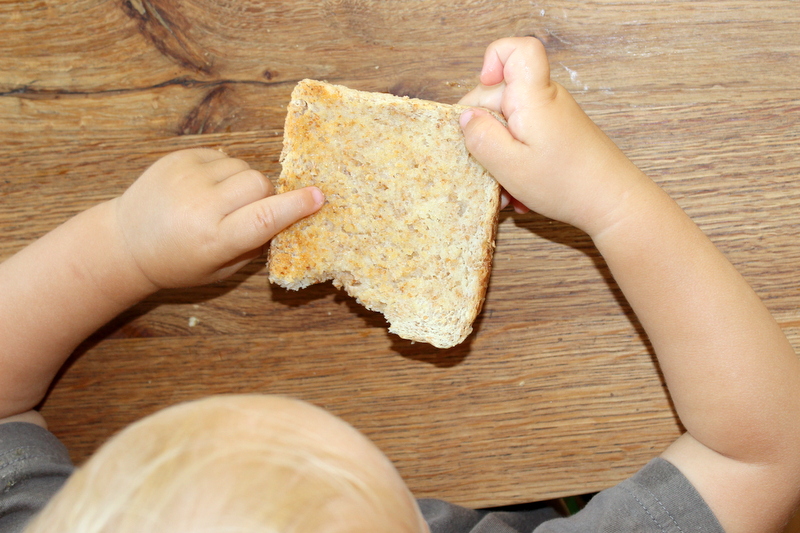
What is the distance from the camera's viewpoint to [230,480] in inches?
16.6

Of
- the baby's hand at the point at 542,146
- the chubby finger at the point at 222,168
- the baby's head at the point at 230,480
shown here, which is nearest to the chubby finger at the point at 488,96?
the baby's hand at the point at 542,146

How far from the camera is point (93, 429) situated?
2.77 feet

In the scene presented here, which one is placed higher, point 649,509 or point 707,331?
point 707,331

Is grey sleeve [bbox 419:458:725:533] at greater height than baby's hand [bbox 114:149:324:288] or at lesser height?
lesser

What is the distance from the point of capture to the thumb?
0.65m

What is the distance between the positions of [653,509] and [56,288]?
2.69 feet

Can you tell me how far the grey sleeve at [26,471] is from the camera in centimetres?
65

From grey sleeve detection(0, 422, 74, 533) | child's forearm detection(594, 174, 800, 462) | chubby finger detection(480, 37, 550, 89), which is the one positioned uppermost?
chubby finger detection(480, 37, 550, 89)

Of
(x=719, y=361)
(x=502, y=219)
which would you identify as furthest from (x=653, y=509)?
(x=502, y=219)

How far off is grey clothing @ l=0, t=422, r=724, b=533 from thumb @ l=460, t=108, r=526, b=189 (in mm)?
424

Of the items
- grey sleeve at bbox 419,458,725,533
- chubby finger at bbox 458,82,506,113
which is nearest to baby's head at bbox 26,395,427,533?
grey sleeve at bbox 419,458,725,533

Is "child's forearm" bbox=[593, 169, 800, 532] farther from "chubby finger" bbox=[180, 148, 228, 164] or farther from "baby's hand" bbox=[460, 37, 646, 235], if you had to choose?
"chubby finger" bbox=[180, 148, 228, 164]

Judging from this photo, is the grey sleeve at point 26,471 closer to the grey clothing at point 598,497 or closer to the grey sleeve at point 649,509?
the grey clothing at point 598,497

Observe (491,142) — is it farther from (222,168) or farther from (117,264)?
(117,264)
